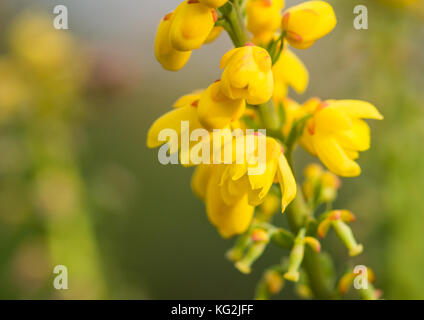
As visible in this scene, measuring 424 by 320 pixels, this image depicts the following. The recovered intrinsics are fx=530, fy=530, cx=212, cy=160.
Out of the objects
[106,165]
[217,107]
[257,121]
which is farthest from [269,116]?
[106,165]

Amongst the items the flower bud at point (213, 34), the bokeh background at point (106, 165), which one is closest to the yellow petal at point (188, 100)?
the flower bud at point (213, 34)

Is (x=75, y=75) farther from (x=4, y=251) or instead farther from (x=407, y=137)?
(x=407, y=137)

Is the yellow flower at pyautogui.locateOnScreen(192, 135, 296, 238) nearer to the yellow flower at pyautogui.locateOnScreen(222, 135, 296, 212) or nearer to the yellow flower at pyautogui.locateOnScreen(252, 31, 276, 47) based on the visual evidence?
the yellow flower at pyautogui.locateOnScreen(222, 135, 296, 212)

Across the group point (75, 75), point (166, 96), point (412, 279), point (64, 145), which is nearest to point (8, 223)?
point (64, 145)

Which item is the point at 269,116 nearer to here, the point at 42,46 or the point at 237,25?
the point at 237,25

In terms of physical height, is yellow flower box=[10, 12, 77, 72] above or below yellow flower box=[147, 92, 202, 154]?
above

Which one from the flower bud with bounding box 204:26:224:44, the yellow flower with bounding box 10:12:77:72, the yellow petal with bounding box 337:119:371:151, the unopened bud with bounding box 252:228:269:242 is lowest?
the unopened bud with bounding box 252:228:269:242

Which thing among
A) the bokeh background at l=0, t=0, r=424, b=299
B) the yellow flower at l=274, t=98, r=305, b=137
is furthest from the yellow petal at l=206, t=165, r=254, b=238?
the bokeh background at l=0, t=0, r=424, b=299
